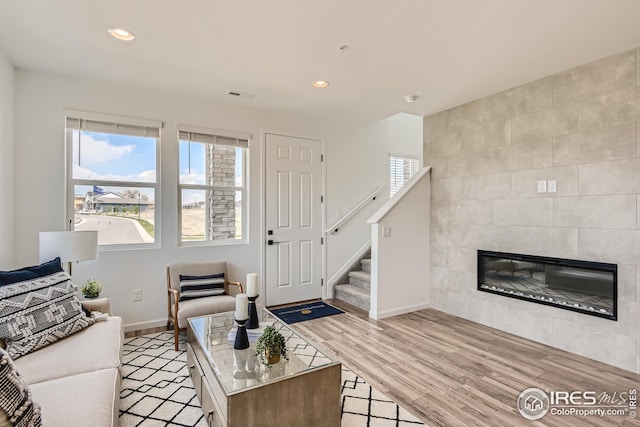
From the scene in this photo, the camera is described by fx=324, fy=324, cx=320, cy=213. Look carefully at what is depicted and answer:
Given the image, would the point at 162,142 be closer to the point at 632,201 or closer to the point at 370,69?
the point at 370,69

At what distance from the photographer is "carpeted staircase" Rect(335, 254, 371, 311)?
428cm

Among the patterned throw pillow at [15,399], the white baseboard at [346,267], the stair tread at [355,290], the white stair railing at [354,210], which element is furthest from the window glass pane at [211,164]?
the patterned throw pillow at [15,399]

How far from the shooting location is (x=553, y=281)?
3.07 metres

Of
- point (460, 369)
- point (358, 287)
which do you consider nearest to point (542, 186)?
point (460, 369)

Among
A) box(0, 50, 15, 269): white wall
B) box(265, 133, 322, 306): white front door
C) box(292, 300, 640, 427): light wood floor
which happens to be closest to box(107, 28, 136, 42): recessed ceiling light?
box(0, 50, 15, 269): white wall

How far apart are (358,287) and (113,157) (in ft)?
11.3

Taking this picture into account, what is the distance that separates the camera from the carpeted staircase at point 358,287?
428 centimetres

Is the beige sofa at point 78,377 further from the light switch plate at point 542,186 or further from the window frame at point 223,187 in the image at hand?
the light switch plate at point 542,186

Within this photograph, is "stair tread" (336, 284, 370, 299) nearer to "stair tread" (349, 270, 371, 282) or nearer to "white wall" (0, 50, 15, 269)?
"stair tread" (349, 270, 371, 282)

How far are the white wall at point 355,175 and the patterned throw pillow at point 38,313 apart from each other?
3.13 m

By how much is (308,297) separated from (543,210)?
118 inches

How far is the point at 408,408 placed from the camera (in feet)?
6.95

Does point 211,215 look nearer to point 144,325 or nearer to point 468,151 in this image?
point 144,325

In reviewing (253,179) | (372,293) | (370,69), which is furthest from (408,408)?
(253,179)
